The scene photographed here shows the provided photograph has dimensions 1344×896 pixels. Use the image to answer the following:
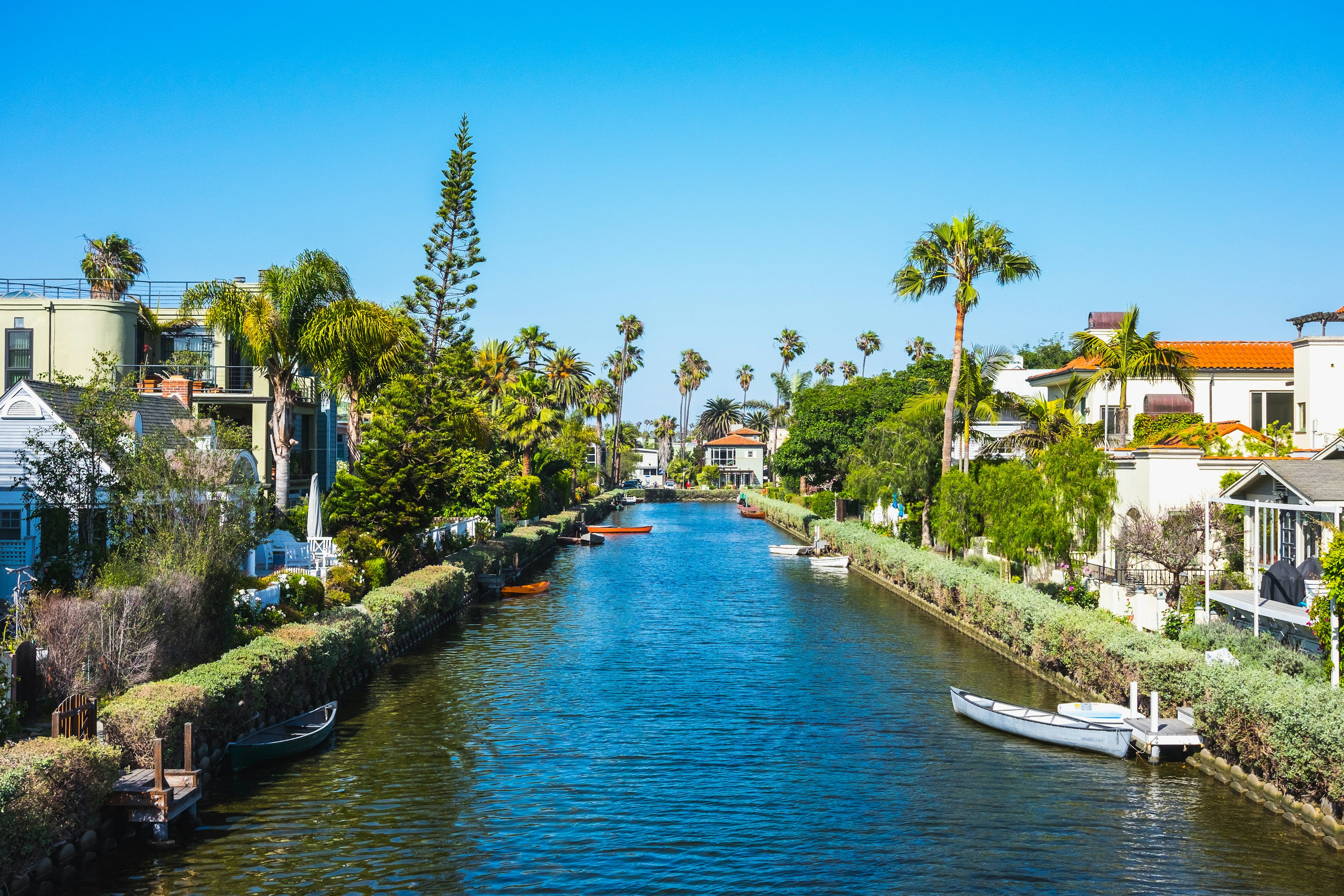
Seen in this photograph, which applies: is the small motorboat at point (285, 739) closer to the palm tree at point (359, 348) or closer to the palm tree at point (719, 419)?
the palm tree at point (359, 348)

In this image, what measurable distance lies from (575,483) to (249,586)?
72.7 m

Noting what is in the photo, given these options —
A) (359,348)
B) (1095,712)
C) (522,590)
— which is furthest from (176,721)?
(522,590)

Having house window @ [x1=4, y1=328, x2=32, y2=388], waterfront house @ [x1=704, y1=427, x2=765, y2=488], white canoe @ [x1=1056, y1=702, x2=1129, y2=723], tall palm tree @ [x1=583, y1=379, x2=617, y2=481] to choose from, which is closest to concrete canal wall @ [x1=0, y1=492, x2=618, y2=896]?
white canoe @ [x1=1056, y1=702, x2=1129, y2=723]

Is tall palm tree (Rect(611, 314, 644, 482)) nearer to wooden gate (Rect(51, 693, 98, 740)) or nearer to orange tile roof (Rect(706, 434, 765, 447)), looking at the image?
orange tile roof (Rect(706, 434, 765, 447))

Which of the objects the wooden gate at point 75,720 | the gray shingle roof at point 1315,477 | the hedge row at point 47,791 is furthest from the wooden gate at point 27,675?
the gray shingle roof at point 1315,477

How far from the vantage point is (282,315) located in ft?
135

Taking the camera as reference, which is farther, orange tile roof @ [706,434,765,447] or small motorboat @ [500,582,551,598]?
orange tile roof @ [706,434,765,447]

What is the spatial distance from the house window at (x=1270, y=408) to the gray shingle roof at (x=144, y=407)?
41477mm

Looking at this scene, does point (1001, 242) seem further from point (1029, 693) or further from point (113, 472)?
point (113, 472)

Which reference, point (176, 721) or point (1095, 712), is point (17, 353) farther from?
point (1095, 712)

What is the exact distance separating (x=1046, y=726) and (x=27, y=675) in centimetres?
1885

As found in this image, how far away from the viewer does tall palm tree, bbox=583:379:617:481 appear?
110 metres

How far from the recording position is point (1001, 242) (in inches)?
1804

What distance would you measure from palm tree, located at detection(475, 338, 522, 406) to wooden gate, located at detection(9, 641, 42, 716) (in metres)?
54.2
